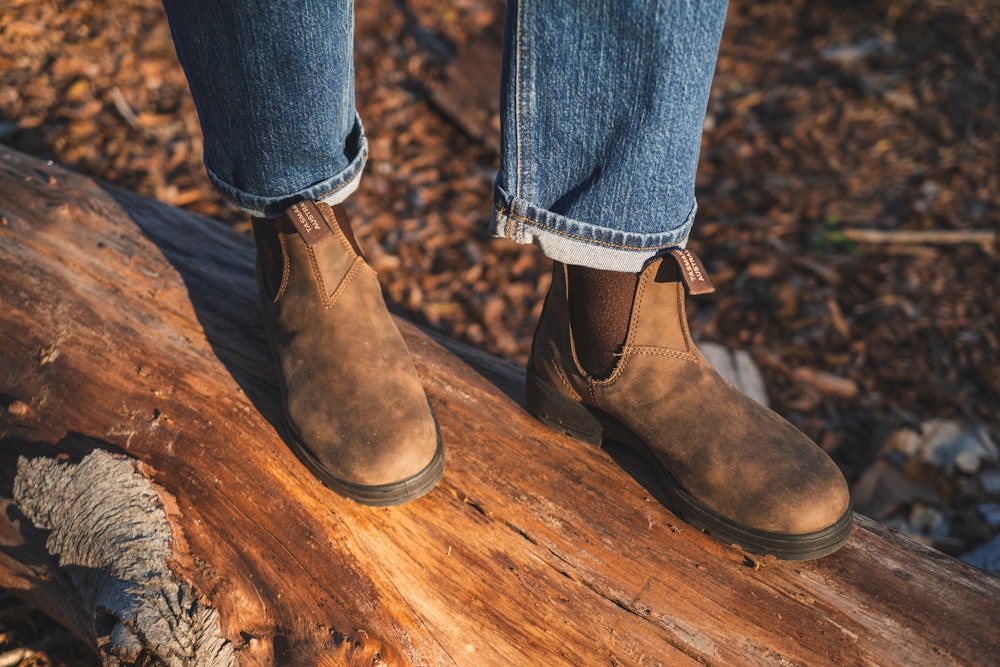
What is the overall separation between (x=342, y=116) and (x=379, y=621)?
3.63 feet

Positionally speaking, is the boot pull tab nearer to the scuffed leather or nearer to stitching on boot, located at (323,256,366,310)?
the scuffed leather

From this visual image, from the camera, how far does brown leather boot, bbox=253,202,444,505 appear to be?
1.58 meters

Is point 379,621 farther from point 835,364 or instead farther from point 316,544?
point 835,364

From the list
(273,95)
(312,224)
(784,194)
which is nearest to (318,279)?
(312,224)

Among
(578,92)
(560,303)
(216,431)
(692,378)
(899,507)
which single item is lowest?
(899,507)

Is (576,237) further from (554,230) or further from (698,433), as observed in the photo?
(698,433)

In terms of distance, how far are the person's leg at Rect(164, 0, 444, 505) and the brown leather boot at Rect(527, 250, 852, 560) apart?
431 millimetres

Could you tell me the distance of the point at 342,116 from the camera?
5.27ft

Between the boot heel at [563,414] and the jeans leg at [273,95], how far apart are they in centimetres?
68

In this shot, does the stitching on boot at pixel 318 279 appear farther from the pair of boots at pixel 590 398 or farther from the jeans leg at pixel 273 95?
the jeans leg at pixel 273 95

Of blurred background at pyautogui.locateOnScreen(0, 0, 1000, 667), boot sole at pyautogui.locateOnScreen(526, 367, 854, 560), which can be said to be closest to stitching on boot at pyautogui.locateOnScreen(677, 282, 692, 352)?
boot sole at pyautogui.locateOnScreen(526, 367, 854, 560)

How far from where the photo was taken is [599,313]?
1.62 m

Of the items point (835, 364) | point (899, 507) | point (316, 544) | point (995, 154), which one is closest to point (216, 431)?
point (316, 544)

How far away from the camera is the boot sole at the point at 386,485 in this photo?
1.58m
